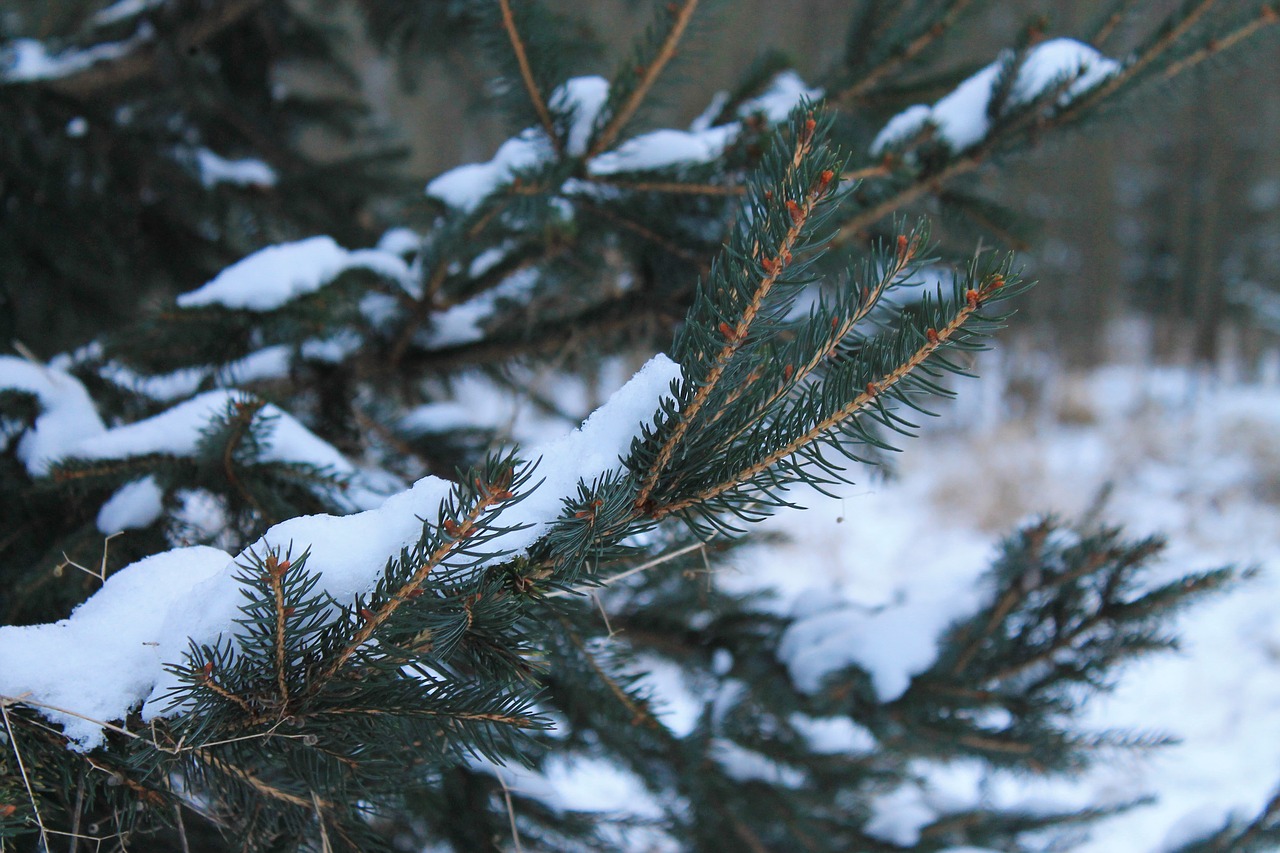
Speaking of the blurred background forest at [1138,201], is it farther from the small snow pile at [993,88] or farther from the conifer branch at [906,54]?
the small snow pile at [993,88]

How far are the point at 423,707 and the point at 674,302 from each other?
2.98 feet

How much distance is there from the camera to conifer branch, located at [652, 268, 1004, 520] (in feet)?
1.82

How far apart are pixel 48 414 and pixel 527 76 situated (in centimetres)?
82

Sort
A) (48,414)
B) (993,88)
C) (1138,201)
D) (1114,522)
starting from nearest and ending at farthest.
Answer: (48,414) < (993,88) < (1114,522) < (1138,201)

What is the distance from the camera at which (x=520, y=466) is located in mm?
727

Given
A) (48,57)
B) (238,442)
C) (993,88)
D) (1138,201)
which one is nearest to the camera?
(238,442)

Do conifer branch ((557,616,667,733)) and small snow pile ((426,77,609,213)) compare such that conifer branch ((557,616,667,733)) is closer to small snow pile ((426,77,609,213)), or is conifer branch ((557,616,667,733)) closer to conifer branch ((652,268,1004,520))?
conifer branch ((652,268,1004,520))

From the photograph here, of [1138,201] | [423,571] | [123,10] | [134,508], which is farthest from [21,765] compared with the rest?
[1138,201]

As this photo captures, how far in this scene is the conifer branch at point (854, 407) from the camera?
555mm

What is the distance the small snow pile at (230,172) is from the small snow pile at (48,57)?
0.33 metres

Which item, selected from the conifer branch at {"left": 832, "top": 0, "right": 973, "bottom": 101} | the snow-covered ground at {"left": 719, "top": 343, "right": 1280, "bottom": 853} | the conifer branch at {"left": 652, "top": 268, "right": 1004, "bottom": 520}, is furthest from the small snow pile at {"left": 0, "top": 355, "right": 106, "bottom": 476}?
the conifer branch at {"left": 832, "top": 0, "right": 973, "bottom": 101}

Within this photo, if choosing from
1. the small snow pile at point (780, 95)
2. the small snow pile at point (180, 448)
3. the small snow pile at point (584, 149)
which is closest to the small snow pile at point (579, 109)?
the small snow pile at point (584, 149)

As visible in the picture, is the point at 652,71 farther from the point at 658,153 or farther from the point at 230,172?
the point at 230,172

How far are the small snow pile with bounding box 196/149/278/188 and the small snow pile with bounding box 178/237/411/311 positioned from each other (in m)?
0.99
